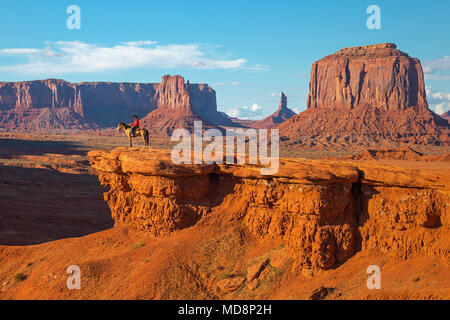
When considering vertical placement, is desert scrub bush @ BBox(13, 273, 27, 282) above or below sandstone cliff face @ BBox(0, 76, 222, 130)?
below

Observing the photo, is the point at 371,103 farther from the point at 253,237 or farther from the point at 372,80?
the point at 253,237

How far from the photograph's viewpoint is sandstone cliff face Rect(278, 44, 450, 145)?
10194 cm

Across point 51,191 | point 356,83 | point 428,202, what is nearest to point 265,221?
point 428,202

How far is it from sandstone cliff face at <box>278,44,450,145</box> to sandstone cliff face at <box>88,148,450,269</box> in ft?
290

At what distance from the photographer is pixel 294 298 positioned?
35.5 ft

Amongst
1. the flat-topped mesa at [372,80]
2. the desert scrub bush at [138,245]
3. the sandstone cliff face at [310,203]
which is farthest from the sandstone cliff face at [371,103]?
the desert scrub bush at [138,245]

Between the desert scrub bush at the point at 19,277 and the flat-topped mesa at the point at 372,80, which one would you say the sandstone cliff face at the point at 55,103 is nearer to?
the flat-topped mesa at the point at 372,80

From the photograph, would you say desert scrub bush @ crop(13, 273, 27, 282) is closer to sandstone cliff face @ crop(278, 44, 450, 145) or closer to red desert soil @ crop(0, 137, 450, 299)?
red desert soil @ crop(0, 137, 450, 299)

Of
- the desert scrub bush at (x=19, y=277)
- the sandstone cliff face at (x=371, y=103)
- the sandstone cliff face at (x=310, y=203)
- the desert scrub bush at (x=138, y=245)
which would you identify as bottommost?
the desert scrub bush at (x=19, y=277)

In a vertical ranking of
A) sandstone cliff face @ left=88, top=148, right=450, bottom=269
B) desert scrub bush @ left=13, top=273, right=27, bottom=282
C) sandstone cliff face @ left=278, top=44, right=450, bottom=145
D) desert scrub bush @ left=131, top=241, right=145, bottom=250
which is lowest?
desert scrub bush @ left=13, top=273, right=27, bottom=282

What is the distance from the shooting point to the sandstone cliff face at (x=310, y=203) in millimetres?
11250

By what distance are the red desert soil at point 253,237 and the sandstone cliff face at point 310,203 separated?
0.03m

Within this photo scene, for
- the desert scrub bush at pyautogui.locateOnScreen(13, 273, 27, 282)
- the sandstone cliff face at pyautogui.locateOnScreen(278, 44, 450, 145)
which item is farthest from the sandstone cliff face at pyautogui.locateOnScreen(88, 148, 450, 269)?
the sandstone cliff face at pyautogui.locateOnScreen(278, 44, 450, 145)

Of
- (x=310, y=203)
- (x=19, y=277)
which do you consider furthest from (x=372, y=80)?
(x=19, y=277)
